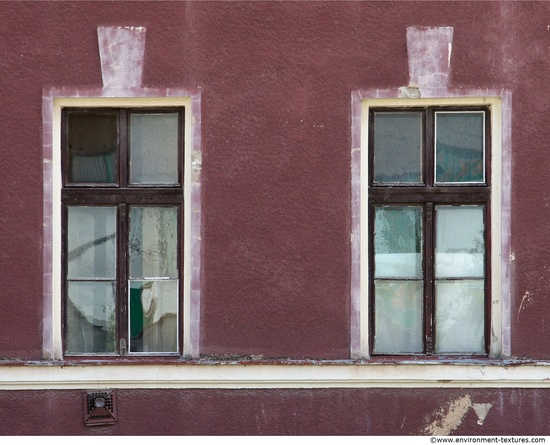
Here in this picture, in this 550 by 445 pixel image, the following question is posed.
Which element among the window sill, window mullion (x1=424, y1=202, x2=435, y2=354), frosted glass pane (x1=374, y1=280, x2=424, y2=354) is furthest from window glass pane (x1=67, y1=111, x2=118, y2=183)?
window mullion (x1=424, y1=202, x2=435, y2=354)

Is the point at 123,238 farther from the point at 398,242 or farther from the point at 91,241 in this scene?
the point at 398,242

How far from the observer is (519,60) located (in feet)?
20.3

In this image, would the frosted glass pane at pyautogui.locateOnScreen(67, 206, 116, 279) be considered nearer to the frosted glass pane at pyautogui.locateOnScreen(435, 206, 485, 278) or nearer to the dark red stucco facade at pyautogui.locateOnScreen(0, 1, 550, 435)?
the dark red stucco facade at pyautogui.locateOnScreen(0, 1, 550, 435)

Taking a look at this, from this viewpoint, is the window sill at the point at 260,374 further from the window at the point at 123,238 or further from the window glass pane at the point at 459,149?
the window glass pane at the point at 459,149

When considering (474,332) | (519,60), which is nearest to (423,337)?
(474,332)

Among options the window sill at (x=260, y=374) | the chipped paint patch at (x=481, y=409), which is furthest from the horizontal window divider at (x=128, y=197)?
the chipped paint patch at (x=481, y=409)

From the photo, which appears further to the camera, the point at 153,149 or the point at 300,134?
the point at 153,149

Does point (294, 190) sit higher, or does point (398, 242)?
point (294, 190)

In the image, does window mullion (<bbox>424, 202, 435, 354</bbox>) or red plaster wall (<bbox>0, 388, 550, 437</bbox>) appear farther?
window mullion (<bbox>424, 202, 435, 354</bbox>)

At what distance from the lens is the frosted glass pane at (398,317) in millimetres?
6328

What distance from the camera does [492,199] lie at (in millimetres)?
6246

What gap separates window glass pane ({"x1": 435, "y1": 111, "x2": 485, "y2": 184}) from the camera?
6297 millimetres

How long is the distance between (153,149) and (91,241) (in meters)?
0.71

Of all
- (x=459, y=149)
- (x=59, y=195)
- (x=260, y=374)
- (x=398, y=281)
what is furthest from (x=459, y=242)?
(x=59, y=195)
